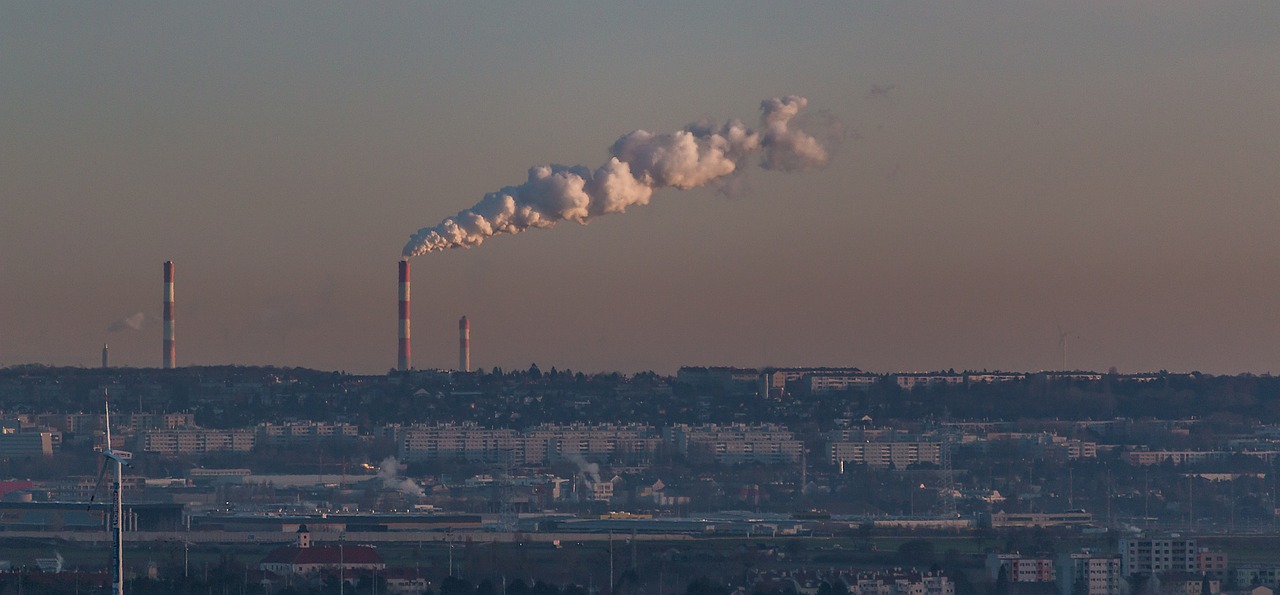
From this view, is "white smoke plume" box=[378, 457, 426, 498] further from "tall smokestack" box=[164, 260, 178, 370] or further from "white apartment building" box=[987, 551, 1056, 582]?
"white apartment building" box=[987, 551, 1056, 582]

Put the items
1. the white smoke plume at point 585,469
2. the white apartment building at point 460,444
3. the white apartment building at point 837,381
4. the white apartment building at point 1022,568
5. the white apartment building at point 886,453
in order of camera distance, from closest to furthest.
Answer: the white apartment building at point 1022,568
the white smoke plume at point 585,469
the white apartment building at point 886,453
the white apartment building at point 460,444
the white apartment building at point 837,381

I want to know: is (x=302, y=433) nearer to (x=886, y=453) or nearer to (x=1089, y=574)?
(x=886, y=453)

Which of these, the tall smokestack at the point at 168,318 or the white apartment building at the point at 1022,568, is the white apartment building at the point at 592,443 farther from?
the white apartment building at the point at 1022,568

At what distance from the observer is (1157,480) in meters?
106

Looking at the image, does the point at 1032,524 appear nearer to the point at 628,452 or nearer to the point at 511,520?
the point at 511,520

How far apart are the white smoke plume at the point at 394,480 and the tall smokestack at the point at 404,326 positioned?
3907 millimetres

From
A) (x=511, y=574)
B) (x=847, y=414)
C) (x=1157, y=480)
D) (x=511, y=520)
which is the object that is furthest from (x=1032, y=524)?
(x=847, y=414)

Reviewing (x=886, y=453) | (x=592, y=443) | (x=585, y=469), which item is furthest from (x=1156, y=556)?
(x=592, y=443)

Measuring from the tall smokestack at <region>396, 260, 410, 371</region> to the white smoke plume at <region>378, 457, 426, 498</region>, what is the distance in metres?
3.91

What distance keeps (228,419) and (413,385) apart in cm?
819

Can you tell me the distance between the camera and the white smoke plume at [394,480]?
10325 centimetres

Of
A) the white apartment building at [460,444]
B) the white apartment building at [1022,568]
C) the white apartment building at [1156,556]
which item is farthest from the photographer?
the white apartment building at [460,444]

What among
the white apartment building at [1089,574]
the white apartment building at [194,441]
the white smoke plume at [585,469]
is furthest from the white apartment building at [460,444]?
the white apartment building at [1089,574]

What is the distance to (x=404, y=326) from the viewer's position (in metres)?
110
